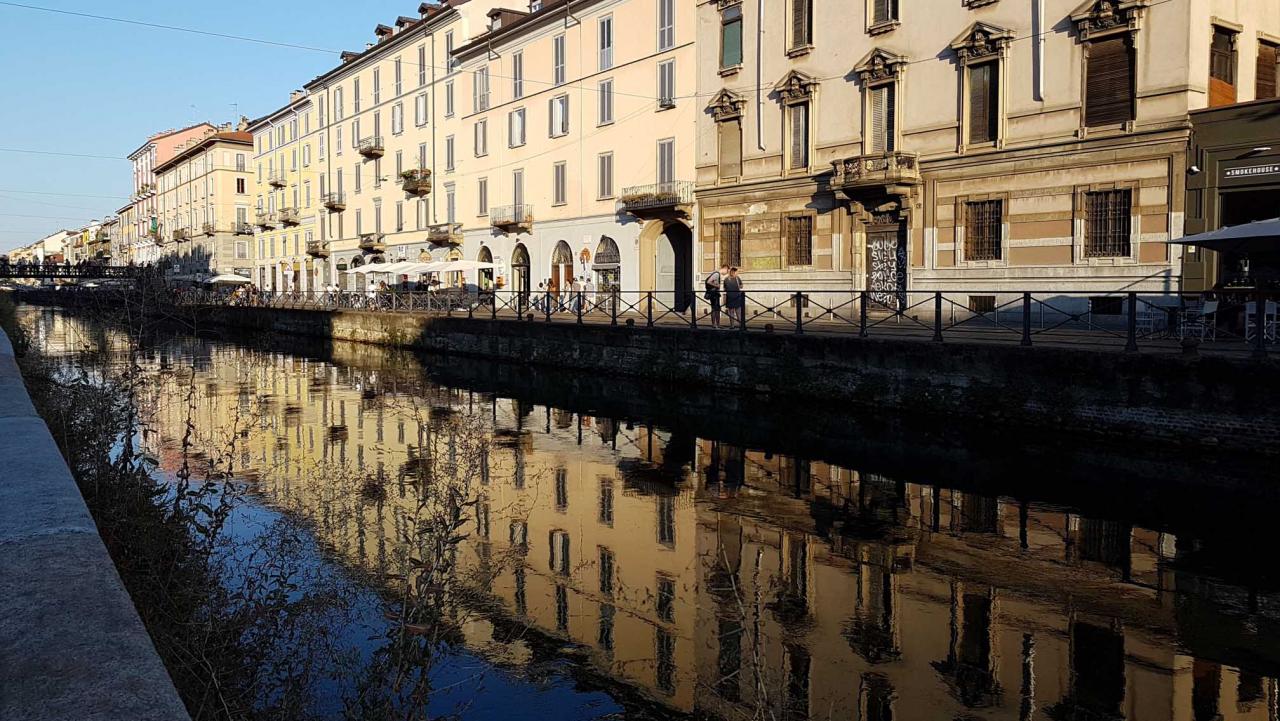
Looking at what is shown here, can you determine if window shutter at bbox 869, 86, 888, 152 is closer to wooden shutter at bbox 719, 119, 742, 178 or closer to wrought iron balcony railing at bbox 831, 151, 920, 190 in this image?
wrought iron balcony railing at bbox 831, 151, 920, 190

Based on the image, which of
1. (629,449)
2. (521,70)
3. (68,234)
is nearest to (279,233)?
(521,70)

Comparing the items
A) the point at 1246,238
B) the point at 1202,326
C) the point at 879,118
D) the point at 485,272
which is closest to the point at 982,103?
the point at 879,118

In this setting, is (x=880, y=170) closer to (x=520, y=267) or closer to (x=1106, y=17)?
(x=1106, y=17)

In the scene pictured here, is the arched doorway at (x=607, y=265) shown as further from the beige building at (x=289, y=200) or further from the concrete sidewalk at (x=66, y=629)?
the concrete sidewalk at (x=66, y=629)

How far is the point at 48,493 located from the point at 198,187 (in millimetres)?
80382

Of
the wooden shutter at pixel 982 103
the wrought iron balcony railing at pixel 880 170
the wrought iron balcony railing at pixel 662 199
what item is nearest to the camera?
the wooden shutter at pixel 982 103

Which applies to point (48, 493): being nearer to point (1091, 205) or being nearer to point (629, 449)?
point (629, 449)

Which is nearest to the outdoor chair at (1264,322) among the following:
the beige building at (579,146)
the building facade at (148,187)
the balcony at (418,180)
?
the beige building at (579,146)

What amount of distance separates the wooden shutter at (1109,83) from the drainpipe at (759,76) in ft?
32.0

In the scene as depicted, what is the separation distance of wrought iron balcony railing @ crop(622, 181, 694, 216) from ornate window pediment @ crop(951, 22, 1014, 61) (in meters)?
9.87

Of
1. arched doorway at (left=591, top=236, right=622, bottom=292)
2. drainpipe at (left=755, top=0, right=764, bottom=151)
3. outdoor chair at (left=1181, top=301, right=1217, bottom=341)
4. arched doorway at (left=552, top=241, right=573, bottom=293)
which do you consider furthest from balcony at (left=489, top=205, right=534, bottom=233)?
outdoor chair at (left=1181, top=301, right=1217, bottom=341)

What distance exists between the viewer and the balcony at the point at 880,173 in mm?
22969

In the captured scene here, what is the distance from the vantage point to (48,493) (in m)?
3.56

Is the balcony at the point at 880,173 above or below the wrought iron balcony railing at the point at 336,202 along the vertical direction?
below
